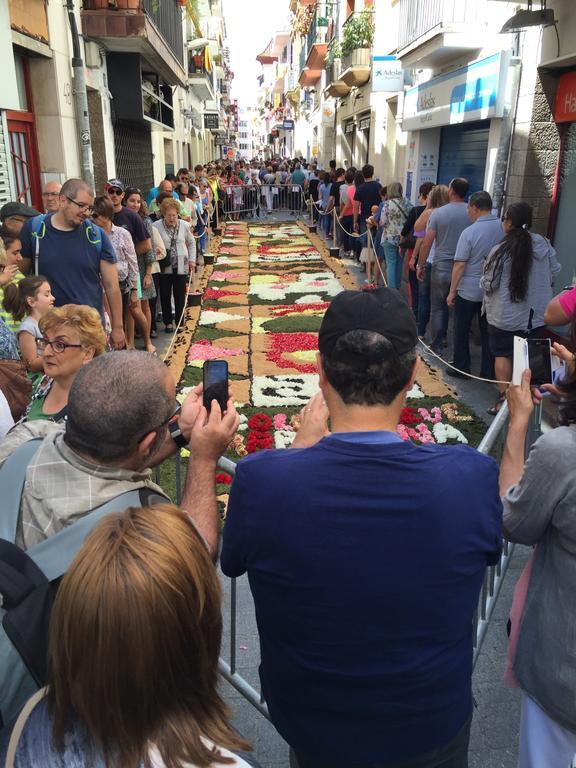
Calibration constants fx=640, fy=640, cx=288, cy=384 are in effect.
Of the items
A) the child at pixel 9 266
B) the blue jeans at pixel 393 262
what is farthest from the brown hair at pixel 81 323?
the blue jeans at pixel 393 262

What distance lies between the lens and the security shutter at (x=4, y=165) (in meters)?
7.66

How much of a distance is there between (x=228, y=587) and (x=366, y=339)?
260 centimetres

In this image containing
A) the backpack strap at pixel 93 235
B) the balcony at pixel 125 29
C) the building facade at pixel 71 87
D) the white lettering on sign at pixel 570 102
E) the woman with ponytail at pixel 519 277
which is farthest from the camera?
the balcony at pixel 125 29

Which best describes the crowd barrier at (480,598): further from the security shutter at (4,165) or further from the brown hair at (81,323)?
the security shutter at (4,165)

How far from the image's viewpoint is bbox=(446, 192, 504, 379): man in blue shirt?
252 inches

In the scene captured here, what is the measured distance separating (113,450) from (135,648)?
75cm

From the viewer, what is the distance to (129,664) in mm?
1100

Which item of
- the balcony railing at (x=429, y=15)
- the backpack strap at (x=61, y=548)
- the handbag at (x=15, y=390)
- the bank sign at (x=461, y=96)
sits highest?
the balcony railing at (x=429, y=15)

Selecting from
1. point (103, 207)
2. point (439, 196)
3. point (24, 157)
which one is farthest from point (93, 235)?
point (24, 157)

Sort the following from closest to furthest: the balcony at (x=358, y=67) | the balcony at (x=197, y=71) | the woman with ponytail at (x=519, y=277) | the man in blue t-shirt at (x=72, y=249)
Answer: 1. the man in blue t-shirt at (x=72, y=249)
2. the woman with ponytail at (x=519, y=277)
3. the balcony at (x=358, y=67)
4. the balcony at (x=197, y=71)

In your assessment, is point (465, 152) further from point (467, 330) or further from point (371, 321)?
point (371, 321)

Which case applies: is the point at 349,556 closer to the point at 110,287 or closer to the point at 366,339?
the point at 366,339

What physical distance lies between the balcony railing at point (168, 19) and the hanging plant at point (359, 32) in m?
5.08

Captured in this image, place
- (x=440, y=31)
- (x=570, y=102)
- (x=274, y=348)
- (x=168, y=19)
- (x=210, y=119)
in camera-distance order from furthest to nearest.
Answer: (x=210, y=119), (x=168, y=19), (x=440, y=31), (x=274, y=348), (x=570, y=102)
